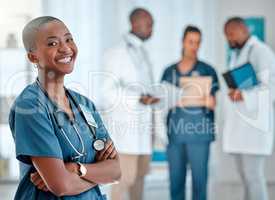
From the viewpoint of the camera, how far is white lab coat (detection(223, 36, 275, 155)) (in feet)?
10.1

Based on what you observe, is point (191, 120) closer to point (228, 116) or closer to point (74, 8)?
point (228, 116)

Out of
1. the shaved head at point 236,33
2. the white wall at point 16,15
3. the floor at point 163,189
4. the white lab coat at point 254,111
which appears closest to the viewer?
the white lab coat at point 254,111

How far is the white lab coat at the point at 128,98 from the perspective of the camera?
3.09m

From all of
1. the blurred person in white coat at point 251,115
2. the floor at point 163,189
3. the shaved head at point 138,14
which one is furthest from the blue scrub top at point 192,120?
the floor at point 163,189

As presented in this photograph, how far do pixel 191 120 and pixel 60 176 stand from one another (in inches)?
74.9

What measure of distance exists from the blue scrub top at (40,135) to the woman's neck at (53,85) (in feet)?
0.09

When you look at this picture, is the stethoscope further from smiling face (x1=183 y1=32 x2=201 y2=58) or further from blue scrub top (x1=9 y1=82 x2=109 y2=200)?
smiling face (x1=183 y1=32 x2=201 y2=58)

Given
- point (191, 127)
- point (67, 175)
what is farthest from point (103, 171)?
point (191, 127)

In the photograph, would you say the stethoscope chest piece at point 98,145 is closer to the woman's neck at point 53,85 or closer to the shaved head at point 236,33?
the woman's neck at point 53,85

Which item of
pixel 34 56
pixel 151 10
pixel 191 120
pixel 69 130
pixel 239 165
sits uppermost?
pixel 151 10

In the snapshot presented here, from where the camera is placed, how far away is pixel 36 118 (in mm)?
1353

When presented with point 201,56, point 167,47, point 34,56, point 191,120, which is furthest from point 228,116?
point 34,56

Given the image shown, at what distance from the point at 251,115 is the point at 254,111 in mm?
35

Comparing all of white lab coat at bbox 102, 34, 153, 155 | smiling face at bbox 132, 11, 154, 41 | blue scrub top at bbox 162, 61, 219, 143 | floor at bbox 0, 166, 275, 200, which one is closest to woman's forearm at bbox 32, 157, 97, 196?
white lab coat at bbox 102, 34, 153, 155
